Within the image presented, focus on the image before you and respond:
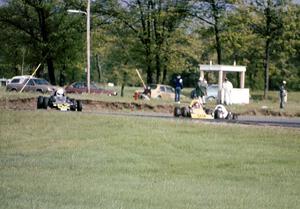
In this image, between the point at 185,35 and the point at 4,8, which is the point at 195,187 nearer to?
the point at 185,35

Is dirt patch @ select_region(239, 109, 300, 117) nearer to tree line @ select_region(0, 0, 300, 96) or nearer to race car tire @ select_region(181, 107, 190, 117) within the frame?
race car tire @ select_region(181, 107, 190, 117)

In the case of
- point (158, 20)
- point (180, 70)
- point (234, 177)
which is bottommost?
point (234, 177)

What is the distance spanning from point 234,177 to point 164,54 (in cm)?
4462

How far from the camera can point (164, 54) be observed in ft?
199

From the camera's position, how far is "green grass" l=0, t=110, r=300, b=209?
12.3 metres

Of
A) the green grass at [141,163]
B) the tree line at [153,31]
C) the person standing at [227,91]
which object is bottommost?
the green grass at [141,163]

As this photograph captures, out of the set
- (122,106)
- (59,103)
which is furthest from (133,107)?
(59,103)

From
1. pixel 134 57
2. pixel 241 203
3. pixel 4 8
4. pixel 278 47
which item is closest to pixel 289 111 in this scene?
pixel 278 47

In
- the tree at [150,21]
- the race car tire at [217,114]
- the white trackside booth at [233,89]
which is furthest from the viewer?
the tree at [150,21]

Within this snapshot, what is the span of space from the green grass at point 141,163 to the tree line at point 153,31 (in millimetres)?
33075

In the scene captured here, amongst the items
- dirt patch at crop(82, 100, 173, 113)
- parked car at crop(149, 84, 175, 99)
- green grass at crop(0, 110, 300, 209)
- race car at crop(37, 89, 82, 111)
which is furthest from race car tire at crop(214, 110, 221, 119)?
parked car at crop(149, 84, 175, 99)

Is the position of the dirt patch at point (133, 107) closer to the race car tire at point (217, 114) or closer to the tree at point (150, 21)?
the race car tire at point (217, 114)

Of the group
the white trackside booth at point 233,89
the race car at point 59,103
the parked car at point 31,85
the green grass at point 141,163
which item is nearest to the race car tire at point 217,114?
the green grass at point 141,163

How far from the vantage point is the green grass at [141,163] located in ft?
40.3
